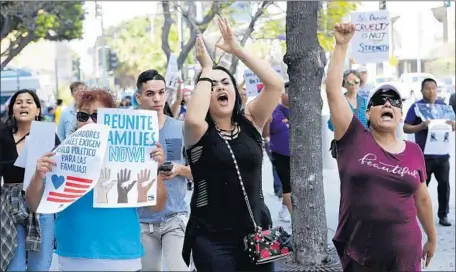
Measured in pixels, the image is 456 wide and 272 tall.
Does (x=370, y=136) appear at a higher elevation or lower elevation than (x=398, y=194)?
higher

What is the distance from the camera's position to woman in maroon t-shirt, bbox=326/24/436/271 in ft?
13.1

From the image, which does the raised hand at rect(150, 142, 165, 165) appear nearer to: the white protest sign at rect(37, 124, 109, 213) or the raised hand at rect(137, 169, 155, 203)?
the raised hand at rect(137, 169, 155, 203)

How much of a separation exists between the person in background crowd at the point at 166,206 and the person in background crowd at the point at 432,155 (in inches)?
177

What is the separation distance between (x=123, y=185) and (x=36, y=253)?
2.04m

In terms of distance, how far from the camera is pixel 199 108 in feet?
13.2

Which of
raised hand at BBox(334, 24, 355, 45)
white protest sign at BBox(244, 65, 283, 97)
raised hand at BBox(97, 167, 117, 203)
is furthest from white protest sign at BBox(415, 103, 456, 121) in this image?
raised hand at BBox(97, 167, 117, 203)

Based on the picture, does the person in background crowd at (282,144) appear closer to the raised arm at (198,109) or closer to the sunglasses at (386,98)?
the sunglasses at (386,98)

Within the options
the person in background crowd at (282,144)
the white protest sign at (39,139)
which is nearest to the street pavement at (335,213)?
the person in background crowd at (282,144)

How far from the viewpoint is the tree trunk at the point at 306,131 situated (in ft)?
21.5

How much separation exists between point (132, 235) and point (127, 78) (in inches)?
3172

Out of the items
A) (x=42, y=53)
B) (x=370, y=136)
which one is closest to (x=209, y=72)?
(x=370, y=136)

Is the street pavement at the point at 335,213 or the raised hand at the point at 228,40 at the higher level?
the raised hand at the point at 228,40

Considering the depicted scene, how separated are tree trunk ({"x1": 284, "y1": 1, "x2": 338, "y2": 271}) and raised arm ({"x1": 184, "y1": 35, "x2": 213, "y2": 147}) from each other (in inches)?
101

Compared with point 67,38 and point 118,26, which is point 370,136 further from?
point 118,26
